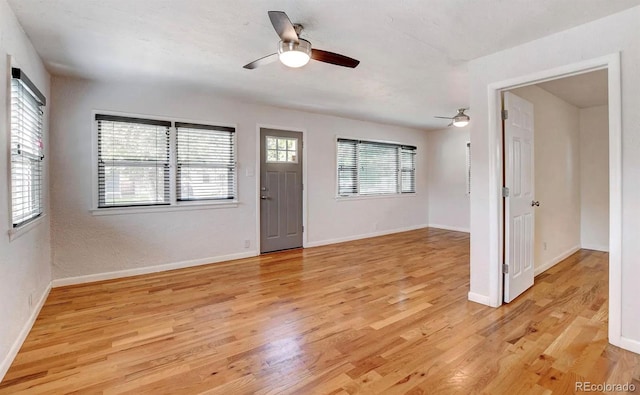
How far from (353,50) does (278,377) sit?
271 centimetres

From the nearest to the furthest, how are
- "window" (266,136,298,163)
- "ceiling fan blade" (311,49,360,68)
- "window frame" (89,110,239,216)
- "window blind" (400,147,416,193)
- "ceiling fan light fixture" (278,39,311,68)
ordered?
"ceiling fan light fixture" (278,39,311,68)
"ceiling fan blade" (311,49,360,68)
"window frame" (89,110,239,216)
"window" (266,136,298,163)
"window blind" (400,147,416,193)

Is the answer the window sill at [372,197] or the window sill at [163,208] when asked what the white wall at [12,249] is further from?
the window sill at [372,197]

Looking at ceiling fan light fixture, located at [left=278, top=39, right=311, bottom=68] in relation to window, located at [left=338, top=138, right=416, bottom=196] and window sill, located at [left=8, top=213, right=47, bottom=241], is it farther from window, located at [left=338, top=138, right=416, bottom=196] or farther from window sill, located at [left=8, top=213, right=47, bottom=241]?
window, located at [left=338, top=138, right=416, bottom=196]

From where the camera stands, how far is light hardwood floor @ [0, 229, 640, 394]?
1.84 meters

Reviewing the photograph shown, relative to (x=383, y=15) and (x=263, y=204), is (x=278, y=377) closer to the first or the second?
(x=383, y=15)

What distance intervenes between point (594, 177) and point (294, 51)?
5.34 metres

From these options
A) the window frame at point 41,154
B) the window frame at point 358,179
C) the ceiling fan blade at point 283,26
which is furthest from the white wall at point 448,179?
the window frame at point 41,154

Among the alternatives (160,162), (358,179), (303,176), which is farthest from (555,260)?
(160,162)

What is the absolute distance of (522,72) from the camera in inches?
104

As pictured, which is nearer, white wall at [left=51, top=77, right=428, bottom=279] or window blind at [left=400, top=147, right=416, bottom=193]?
white wall at [left=51, top=77, right=428, bottom=279]

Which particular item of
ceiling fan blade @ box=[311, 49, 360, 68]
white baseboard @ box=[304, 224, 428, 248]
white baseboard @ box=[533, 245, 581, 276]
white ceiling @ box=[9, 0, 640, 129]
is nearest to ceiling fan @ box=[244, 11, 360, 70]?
ceiling fan blade @ box=[311, 49, 360, 68]

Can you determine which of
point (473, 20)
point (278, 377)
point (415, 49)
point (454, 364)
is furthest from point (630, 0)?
point (278, 377)

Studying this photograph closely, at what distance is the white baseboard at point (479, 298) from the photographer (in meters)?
2.92

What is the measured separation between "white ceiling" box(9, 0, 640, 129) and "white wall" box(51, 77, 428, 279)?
38 centimetres
